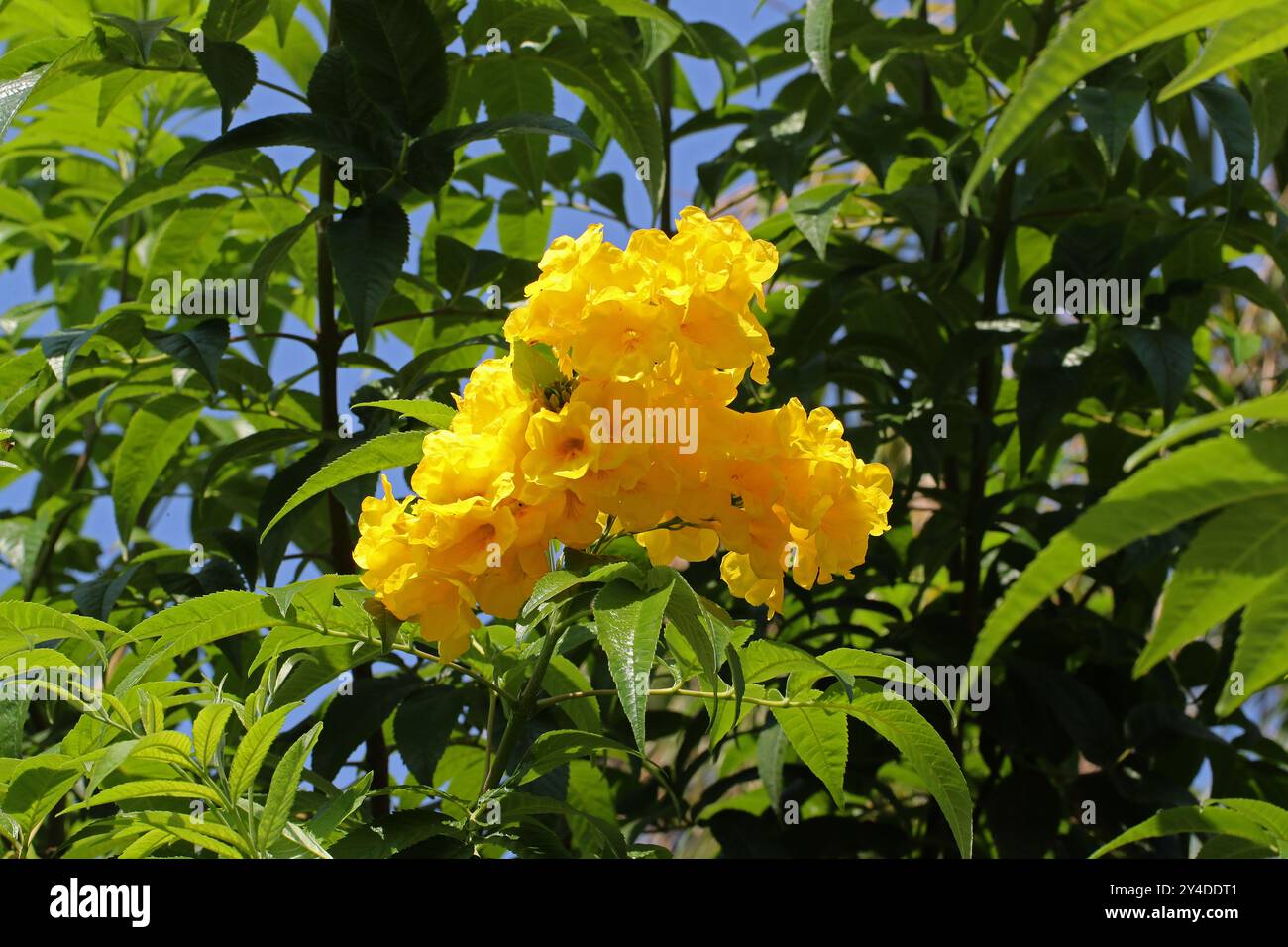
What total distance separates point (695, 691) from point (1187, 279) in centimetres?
147

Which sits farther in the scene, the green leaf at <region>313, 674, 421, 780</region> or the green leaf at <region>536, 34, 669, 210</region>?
the green leaf at <region>536, 34, 669, 210</region>

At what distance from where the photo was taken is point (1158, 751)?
2.12 metres

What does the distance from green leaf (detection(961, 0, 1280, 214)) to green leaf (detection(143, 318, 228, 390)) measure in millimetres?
1275

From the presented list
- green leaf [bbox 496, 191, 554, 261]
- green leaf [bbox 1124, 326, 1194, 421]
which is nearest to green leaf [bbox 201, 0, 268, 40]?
green leaf [bbox 496, 191, 554, 261]

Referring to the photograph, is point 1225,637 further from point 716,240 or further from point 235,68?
point 235,68

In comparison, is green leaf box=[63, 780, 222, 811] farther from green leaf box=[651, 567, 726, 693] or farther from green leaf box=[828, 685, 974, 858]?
green leaf box=[828, 685, 974, 858]

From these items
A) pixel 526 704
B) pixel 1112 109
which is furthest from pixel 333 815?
pixel 1112 109

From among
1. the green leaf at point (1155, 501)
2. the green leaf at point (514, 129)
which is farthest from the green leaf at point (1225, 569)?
the green leaf at point (514, 129)

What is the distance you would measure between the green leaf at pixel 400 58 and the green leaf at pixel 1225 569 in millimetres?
1268

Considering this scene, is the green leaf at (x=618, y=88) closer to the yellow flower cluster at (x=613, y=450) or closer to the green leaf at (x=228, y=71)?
the green leaf at (x=228, y=71)

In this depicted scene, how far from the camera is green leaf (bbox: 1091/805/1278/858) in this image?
42.8 inches

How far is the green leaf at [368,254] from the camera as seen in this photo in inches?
61.2

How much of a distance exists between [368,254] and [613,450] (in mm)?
745
